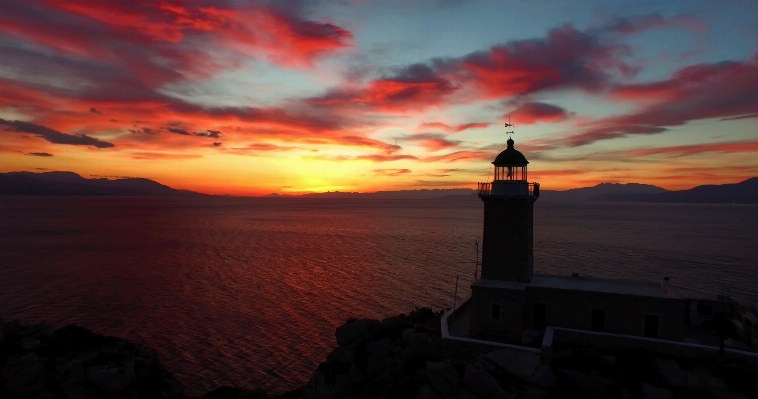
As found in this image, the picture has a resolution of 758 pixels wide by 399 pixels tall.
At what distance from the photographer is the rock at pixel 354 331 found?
74.4 feet

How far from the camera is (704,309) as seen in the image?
22969 millimetres

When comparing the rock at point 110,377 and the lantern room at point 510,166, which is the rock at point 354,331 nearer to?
the lantern room at point 510,166

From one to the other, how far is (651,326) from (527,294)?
559 centimetres

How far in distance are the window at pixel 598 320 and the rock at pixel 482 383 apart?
22.8 feet

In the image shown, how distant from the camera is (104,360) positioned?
24.8 meters

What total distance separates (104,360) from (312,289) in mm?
25017

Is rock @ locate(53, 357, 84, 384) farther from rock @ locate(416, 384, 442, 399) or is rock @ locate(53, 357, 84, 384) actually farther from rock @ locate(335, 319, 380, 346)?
rock @ locate(416, 384, 442, 399)

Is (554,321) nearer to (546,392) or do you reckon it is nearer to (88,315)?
(546,392)

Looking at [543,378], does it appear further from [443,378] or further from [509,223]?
[509,223]

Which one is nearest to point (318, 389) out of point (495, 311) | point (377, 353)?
point (377, 353)

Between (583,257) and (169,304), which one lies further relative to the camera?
(583,257)

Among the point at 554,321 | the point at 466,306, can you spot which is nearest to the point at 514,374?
the point at 554,321

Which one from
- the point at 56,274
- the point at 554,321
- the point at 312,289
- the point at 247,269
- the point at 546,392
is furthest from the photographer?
the point at 247,269

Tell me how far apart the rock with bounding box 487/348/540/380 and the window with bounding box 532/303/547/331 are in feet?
11.7
